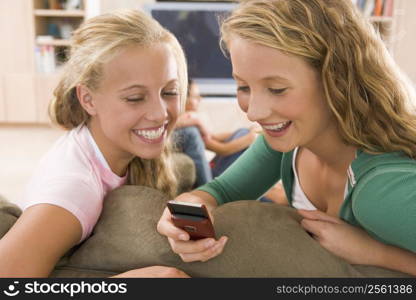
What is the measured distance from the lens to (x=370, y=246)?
882 millimetres

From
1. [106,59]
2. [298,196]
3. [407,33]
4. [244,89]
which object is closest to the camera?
[244,89]

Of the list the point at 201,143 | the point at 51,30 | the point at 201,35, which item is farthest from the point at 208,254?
the point at 51,30

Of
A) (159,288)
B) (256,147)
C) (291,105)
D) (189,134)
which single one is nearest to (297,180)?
(256,147)

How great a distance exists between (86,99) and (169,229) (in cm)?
54

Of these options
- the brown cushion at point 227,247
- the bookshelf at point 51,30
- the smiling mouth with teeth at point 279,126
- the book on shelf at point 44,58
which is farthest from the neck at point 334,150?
the book on shelf at point 44,58

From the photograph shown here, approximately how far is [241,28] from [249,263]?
0.45 meters

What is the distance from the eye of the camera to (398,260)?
87 centimetres

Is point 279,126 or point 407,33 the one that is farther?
point 407,33

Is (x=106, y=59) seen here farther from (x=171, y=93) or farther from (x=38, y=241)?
(x=38, y=241)

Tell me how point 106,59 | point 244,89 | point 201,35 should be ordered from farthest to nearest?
point 201,35, point 106,59, point 244,89

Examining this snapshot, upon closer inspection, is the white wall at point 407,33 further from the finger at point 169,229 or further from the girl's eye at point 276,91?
the finger at point 169,229

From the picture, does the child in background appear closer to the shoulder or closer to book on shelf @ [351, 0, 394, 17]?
the shoulder

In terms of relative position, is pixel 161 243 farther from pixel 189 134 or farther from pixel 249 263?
pixel 189 134

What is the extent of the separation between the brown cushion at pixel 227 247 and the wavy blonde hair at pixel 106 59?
37 cm
